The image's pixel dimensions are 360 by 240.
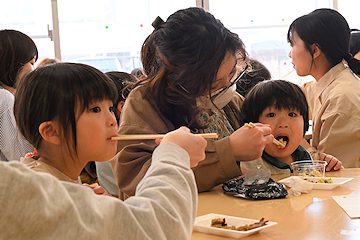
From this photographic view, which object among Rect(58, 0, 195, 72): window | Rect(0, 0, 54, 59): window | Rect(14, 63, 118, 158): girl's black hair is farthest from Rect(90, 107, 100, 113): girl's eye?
Rect(0, 0, 54, 59): window

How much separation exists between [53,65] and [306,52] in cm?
193

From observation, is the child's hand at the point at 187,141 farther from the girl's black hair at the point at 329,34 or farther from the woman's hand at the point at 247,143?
the girl's black hair at the point at 329,34

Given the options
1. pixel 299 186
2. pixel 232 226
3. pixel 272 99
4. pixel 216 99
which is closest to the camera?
pixel 232 226

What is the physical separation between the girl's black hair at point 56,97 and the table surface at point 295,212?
18.3 inches

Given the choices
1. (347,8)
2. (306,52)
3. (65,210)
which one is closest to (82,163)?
(65,210)

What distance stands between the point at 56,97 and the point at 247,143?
0.66m

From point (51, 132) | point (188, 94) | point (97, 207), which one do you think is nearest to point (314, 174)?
point (188, 94)

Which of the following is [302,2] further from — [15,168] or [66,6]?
[15,168]

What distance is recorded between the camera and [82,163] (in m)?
1.19

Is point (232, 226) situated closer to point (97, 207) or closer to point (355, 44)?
point (97, 207)

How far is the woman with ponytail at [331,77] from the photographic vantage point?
2.21 m

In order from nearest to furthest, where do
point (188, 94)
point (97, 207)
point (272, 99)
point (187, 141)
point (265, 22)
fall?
point (97, 207) → point (187, 141) → point (188, 94) → point (272, 99) → point (265, 22)

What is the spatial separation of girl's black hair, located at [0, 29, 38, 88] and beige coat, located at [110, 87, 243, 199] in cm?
148

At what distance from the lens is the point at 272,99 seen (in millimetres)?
1776
